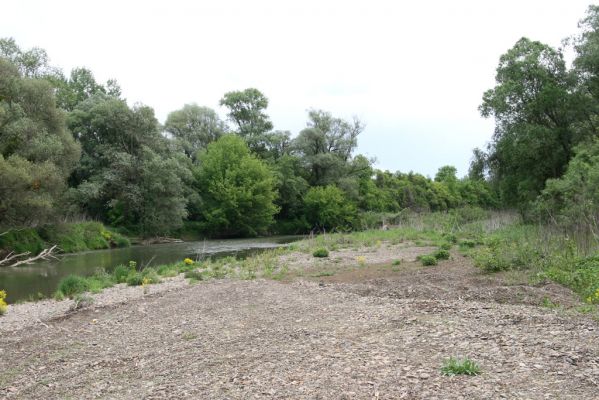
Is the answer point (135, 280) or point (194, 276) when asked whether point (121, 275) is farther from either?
point (194, 276)

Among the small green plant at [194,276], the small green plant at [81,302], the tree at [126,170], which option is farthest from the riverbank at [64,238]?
the small green plant at [81,302]

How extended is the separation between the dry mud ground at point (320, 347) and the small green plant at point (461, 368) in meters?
0.12

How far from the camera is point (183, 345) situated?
9609 millimetres

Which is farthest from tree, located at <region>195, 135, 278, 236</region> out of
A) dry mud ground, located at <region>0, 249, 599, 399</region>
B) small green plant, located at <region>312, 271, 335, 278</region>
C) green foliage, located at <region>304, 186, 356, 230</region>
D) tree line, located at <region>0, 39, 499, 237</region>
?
dry mud ground, located at <region>0, 249, 599, 399</region>

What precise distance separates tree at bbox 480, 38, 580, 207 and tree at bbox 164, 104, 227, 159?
43.0 metres

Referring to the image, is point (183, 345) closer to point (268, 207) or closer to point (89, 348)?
point (89, 348)

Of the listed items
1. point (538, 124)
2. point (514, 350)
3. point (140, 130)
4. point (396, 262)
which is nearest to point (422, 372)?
point (514, 350)

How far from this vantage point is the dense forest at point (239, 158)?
34.0m

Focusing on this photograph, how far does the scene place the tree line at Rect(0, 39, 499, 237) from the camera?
34.9m

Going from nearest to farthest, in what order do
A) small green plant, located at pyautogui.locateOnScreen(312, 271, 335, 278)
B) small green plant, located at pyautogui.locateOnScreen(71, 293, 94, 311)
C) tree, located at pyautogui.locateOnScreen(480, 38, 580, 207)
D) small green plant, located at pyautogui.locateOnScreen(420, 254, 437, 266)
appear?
small green plant, located at pyautogui.locateOnScreen(71, 293, 94, 311), small green plant, located at pyautogui.locateOnScreen(312, 271, 335, 278), small green plant, located at pyautogui.locateOnScreen(420, 254, 437, 266), tree, located at pyautogui.locateOnScreen(480, 38, 580, 207)

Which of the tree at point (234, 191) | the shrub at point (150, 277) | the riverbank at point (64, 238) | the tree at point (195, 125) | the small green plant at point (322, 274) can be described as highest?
the tree at point (195, 125)

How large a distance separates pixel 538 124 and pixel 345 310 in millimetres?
34779

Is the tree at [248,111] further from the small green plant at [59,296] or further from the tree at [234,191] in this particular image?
the small green plant at [59,296]

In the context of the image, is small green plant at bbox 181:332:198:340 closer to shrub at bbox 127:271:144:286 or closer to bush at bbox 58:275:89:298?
bush at bbox 58:275:89:298
